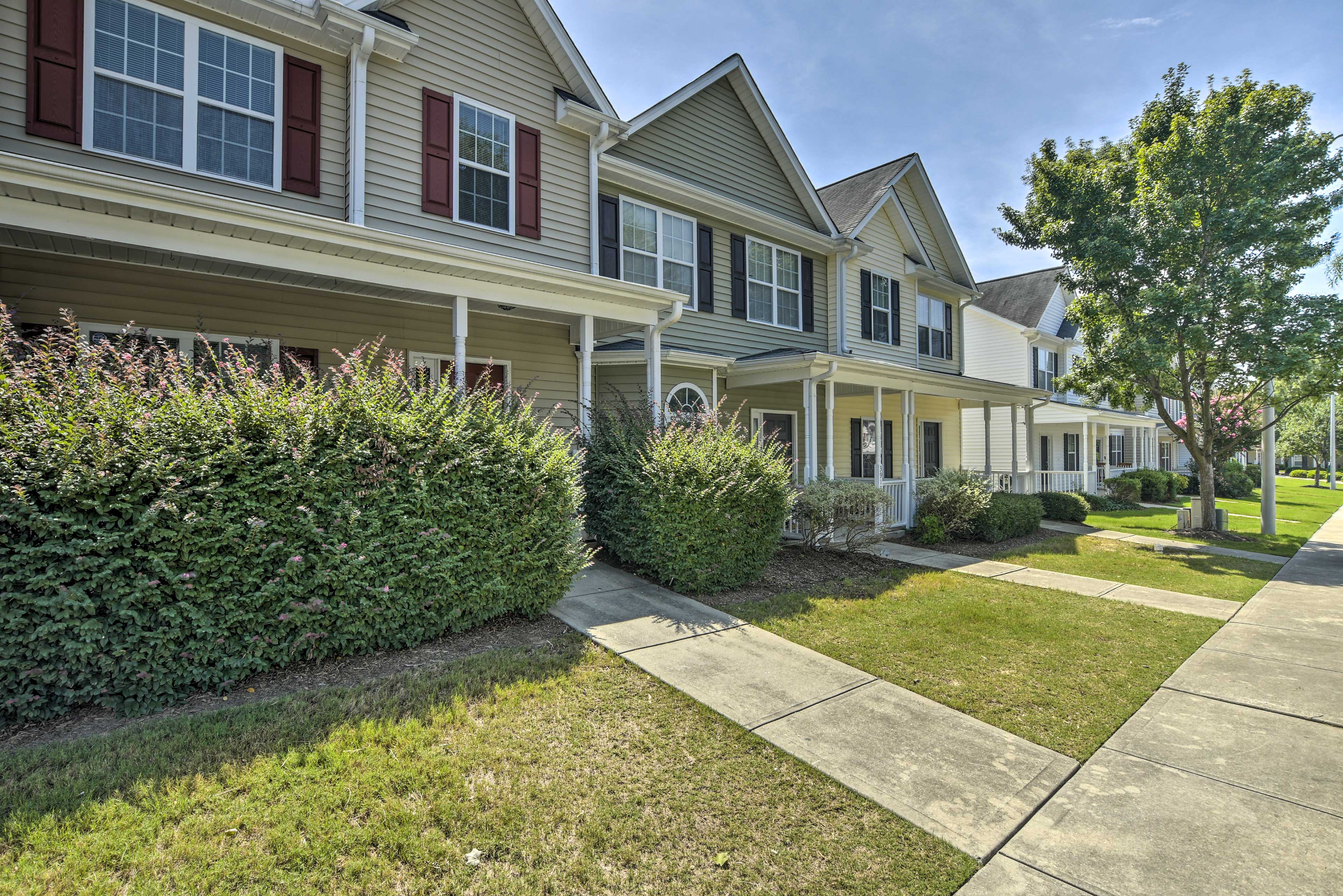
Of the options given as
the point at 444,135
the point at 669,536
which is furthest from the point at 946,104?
the point at 669,536

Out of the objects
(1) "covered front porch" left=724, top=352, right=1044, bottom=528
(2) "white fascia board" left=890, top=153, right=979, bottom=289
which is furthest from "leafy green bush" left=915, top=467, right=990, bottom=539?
(2) "white fascia board" left=890, top=153, right=979, bottom=289

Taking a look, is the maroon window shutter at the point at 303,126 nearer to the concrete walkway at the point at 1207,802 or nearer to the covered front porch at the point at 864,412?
the covered front porch at the point at 864,412

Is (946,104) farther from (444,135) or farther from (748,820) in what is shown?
(748,820)

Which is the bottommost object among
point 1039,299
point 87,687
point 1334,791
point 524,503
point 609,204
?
point 1334,791

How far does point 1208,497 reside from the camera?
13672 mm

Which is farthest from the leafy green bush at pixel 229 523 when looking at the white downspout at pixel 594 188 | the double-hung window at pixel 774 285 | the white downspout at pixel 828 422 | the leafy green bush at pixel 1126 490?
the leafy green bush at pixel 1126 490

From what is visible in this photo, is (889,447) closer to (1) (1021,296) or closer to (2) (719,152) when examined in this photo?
(2) (719,152)

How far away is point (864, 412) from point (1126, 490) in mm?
12062

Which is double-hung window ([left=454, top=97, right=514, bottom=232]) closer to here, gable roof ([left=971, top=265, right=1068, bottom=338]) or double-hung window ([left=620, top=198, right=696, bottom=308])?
double-hung window ([left=620, top=198, right=696, bottom=308])

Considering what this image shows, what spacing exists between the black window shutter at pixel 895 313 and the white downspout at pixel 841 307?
6.85 feet

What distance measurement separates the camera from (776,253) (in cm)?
1359

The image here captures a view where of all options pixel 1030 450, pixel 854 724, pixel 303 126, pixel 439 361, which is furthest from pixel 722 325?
pixel 1030 450

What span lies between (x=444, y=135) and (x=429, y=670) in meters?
7.42

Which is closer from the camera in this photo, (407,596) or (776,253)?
(407,596)
